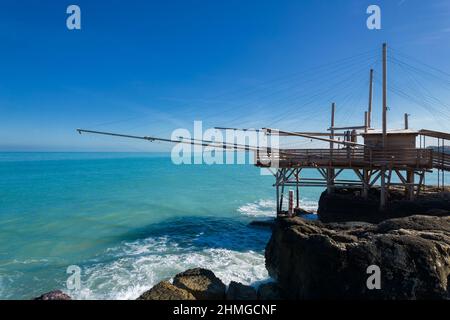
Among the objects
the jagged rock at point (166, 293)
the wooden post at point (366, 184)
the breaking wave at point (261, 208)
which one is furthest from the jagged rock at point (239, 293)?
the breaking wave at point (261, 208)

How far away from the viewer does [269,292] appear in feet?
28.5

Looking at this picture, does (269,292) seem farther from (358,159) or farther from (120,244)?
(358,159)

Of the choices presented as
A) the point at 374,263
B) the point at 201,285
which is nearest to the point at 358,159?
the point at 374,263

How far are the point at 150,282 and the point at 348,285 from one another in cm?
853

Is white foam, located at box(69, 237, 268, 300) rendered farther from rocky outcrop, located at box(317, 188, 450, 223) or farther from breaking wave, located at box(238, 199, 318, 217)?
breaking wave, located at box(238, 199, 318, 217)

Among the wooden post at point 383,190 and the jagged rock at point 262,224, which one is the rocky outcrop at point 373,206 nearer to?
the wooden post at point 383,190

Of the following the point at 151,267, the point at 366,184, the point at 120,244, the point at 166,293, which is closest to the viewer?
the point at 166,293

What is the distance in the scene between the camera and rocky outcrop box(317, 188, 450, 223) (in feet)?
42.3

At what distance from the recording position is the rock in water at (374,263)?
6.12 metres

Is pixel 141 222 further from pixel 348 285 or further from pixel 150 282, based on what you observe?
pixel 348 285

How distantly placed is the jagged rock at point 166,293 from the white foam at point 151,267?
311cm

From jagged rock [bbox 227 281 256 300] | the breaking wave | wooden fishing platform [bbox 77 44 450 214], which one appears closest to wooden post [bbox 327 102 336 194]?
wooden fishing platform [bbox 77 44 450 214]

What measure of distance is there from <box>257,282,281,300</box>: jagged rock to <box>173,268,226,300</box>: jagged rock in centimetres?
141

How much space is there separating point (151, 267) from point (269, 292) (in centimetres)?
676
